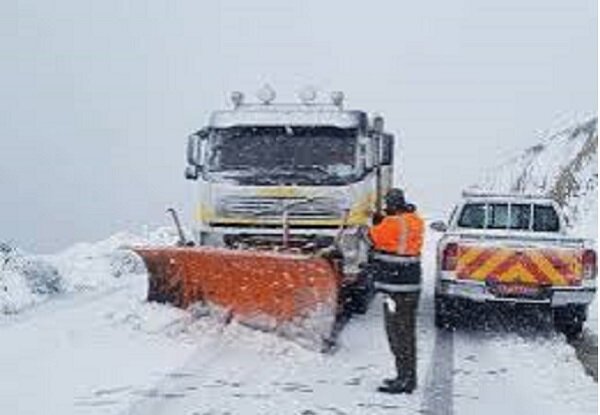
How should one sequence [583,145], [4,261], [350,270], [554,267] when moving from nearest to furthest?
[554,267] → [350,270] → [4,261] → [583,145]

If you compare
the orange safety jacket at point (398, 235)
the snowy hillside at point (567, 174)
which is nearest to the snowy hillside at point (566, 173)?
the snowy hillside at point (567, 174)

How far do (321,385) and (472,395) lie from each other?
124 cm

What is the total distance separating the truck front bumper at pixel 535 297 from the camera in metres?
12.2

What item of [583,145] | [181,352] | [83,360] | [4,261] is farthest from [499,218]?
[583,145]

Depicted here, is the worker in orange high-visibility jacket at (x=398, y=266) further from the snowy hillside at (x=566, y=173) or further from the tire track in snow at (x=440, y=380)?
the snowy hillside at (x=566, y=173)

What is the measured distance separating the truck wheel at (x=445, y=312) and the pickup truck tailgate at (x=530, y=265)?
533 mm

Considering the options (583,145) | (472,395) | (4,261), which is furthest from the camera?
(583,145)

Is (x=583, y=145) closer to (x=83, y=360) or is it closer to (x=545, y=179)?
(x=545, y=179)

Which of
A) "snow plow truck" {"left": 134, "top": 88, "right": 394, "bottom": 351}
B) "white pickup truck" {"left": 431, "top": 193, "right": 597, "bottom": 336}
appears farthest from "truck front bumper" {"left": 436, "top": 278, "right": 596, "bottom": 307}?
"snow plow truck" {"left": 134, "top": 88, "right": 394, "bottom": 351}

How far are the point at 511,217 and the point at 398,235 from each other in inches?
183

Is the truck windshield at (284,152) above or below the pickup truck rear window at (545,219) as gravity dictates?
above

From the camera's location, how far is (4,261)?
16188 mm

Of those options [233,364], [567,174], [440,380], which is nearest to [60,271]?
[233,364]

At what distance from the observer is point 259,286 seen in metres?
11.5
